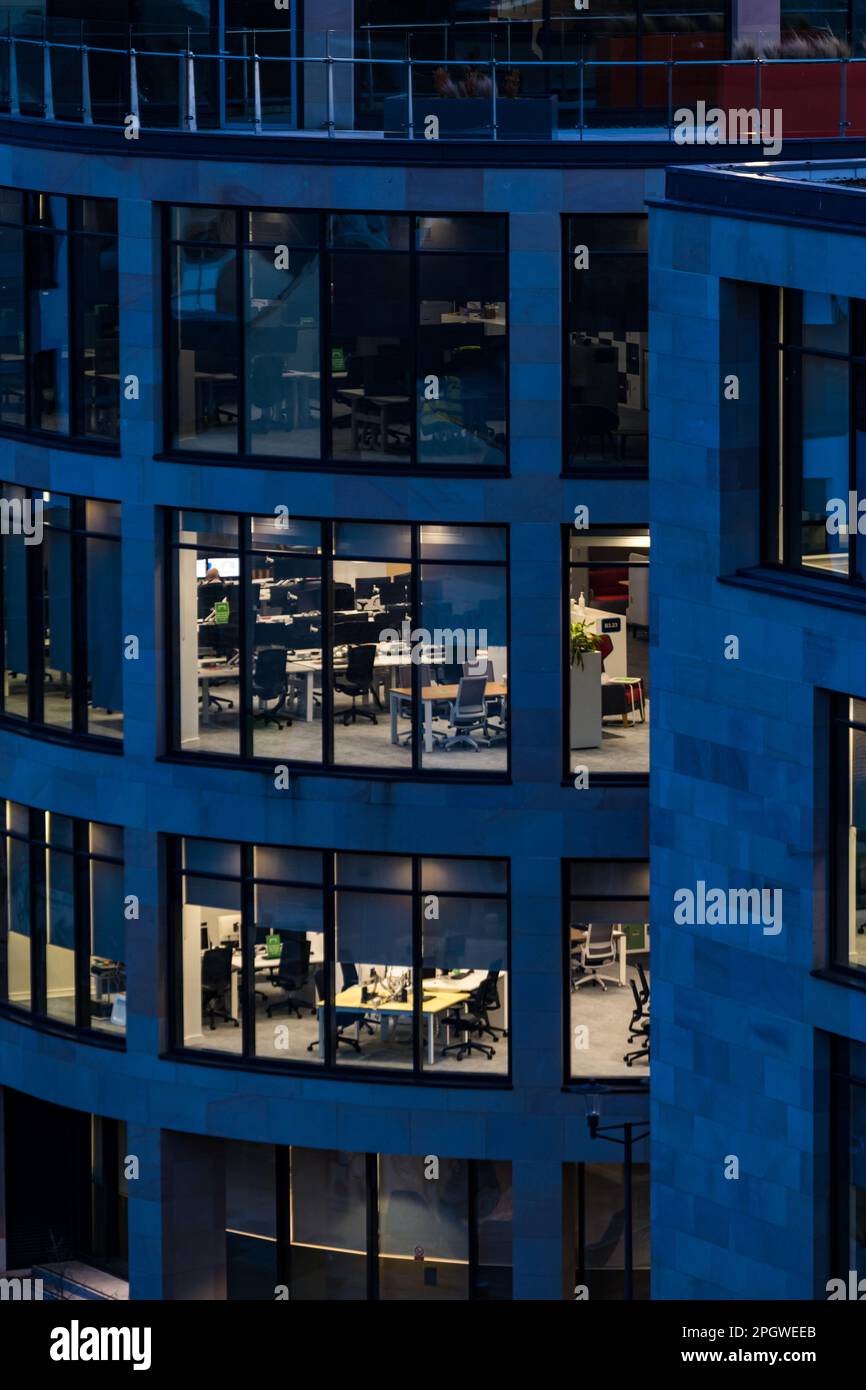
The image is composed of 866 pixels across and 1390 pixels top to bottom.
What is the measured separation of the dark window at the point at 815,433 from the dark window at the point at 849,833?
1.58 metres

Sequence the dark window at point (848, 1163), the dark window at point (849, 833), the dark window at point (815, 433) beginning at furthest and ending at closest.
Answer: the dark window at point (848, 1163)
the dark window at point (849, 833)
the dark window at point (815, 433)

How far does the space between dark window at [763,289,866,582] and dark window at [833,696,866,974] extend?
158cm

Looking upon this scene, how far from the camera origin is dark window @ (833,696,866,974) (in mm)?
39531

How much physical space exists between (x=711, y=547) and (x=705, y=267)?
120 inches

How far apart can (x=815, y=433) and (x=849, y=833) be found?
14.2 feet

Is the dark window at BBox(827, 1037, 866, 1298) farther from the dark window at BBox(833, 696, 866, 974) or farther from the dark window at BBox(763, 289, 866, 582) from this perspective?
the dark window at BBox(763, 289, 866, 582)

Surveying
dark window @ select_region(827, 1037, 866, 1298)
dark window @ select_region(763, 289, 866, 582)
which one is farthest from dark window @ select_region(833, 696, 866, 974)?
dark window @ select_region(763, 289, 866, 582)

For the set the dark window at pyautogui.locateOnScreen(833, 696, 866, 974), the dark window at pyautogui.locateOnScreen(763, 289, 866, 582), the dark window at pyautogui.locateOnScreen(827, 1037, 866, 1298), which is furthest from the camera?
the dark window at pyautogui.locateOnScreen(827, 1037, 866, 1298)

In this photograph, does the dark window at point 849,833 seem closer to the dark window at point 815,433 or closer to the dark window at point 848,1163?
the dark window at point 848,1163

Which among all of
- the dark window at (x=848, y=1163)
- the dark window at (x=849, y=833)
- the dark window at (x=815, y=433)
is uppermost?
the dark window at (x=815, y=433)

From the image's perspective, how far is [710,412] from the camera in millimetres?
40719

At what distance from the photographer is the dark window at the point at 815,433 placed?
39.3m

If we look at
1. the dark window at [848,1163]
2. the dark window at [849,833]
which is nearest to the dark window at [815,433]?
the dark window at [849,833]
